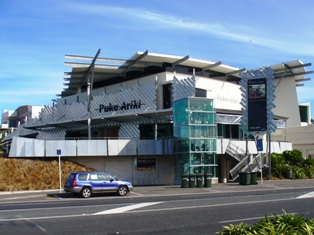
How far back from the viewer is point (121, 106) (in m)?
46.8

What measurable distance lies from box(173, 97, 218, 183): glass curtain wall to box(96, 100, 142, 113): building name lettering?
10.4m

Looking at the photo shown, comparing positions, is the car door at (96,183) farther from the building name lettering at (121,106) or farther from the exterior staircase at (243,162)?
the building name lettering at (121,106)

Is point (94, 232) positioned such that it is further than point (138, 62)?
No

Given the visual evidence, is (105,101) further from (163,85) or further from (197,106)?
(197,106)

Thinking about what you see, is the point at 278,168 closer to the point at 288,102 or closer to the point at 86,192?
the point at 86,192

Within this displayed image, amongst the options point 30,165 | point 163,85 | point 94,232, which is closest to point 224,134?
point 163,85

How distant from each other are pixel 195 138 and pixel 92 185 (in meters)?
11.1

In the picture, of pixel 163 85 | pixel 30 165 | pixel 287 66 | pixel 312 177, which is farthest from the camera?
pixel 287 66

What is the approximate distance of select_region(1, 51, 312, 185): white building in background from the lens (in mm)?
34406

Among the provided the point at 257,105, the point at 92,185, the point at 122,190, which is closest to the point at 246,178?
the point at 257,105

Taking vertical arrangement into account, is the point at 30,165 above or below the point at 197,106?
below

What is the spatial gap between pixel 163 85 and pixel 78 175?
21.8m

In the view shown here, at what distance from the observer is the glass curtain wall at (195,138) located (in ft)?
112

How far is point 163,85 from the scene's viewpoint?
45.6 meters
